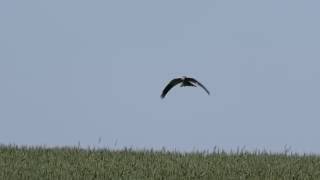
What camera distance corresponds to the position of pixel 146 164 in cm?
1451

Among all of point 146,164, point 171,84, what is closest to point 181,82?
point 171,84

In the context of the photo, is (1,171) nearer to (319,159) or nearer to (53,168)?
(53,168)

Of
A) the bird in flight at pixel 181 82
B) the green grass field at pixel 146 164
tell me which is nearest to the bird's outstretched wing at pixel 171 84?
the bird in flight at pixel 181 82

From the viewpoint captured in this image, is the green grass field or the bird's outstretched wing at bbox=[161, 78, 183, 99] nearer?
the bird's outstretched wing at bbox=[161, 78, 183, 99]

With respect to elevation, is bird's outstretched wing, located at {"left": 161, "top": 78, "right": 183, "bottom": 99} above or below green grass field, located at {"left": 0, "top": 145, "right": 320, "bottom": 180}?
above

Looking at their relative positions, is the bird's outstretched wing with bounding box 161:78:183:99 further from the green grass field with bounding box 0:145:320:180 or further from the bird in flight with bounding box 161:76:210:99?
the green grass field with bounding box 0:145:320:180

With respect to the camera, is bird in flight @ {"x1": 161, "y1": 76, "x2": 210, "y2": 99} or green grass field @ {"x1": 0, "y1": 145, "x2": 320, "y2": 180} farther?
green grass field @ {"x1": 0, "y1": 145, "x2": 320, "y2": 180}

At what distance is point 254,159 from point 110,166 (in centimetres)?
290

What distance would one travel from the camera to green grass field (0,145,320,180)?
44.5 feet

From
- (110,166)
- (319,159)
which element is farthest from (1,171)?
(319,159)

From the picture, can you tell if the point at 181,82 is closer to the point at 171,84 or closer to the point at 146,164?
the point at 171,84

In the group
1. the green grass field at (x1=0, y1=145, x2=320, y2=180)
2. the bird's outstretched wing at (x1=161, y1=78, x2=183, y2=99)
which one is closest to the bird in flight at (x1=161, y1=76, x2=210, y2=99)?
the bird's outstretched wing at (x1=161, y1=78, x2=183, y2=99)

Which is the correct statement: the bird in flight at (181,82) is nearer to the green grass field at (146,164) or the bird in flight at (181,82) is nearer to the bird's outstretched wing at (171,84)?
the bird's outstretched wing at (171,84)

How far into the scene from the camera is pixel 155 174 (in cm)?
1352
